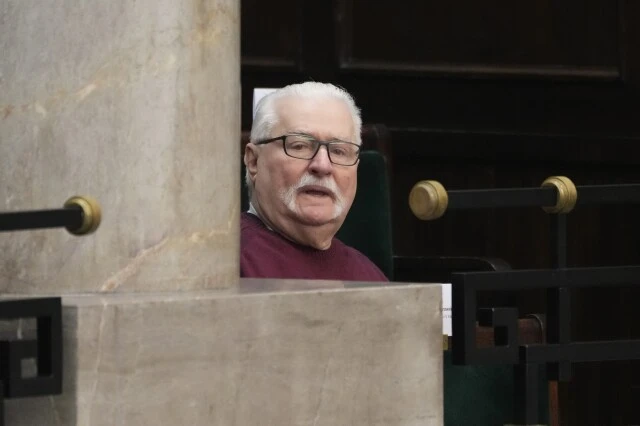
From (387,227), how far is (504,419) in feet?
2.29

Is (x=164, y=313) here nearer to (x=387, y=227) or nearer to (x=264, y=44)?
(x=387, y=227)

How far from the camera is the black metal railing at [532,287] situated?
2516mm

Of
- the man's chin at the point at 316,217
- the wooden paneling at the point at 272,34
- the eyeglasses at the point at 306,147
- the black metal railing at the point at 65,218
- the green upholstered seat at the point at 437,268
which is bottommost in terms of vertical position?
the green upholstered seat at the point at 437,268

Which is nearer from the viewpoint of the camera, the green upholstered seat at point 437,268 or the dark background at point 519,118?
the green upholstered seat at point 437,268

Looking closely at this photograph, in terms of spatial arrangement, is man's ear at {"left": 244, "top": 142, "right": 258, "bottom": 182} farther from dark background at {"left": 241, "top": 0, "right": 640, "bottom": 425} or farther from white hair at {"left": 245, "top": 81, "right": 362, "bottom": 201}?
dark background at {"left": 241, "top": 0, "right": 640, "bottom": 425}

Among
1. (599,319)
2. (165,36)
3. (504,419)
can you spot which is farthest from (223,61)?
(599,319)

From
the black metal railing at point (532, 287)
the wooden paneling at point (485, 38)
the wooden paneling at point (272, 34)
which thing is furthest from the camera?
the wooden paneling at point (485, 38)

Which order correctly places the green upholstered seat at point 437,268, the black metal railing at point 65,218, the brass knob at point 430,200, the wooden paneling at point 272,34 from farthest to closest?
1. the wooden paneling at point 272,34
2. the green upholstered seat at point 437,268
3. the brass knob at point 430,200
4. the black metal railing at point 65,218

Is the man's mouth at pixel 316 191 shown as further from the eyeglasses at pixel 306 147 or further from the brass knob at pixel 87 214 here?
the brass knob at pixel 87 214

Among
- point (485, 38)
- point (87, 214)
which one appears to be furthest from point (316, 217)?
point (485, 38)

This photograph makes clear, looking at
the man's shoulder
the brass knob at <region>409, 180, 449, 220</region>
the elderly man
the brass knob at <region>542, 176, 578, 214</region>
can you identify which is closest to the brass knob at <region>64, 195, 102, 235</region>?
the brass knob at <region>409, 180, 449, 220</region>

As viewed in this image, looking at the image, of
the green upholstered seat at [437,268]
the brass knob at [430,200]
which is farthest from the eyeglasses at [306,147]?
the brass knob at [430,200]

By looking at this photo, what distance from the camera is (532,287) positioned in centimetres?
262

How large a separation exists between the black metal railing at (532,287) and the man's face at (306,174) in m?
1.16
